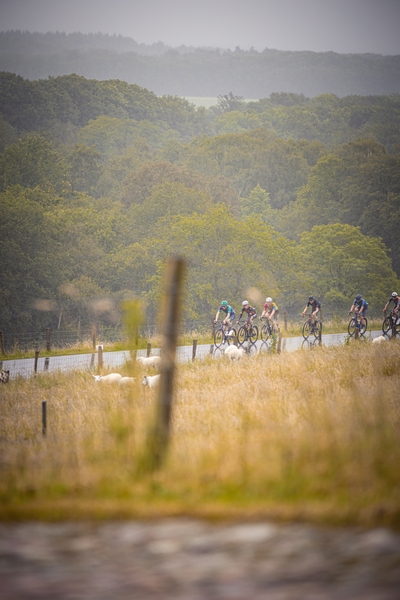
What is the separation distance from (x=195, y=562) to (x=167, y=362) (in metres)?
2.02

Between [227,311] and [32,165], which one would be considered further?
[32,165]

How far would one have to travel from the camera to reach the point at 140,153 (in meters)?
74.4

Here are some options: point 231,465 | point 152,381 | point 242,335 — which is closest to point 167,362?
point 231,465

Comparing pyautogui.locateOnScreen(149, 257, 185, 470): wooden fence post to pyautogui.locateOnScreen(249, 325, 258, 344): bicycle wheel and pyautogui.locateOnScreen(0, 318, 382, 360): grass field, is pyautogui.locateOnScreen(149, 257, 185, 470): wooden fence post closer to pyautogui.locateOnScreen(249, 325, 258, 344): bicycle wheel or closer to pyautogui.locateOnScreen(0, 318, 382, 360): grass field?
pyautogui.locateOnScreen(249, 325, 258, 344): bicycle wheel

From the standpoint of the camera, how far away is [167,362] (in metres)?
5.55

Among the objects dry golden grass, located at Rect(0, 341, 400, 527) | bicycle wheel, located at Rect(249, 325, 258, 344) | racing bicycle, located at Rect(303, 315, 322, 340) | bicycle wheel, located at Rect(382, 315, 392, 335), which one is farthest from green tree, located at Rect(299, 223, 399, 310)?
dry golden grass, located at Rect(0, 341, 400, 527)

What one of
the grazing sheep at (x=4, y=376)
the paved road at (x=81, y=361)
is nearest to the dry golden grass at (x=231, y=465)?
the grazing sheep at (x=4, y=376)

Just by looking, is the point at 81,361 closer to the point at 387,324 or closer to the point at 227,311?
the point at 227,311

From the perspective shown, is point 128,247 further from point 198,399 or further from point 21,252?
point 198,399

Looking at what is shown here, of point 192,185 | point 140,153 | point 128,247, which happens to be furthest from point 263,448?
point 140,153

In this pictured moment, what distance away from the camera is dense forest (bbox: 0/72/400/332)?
44969 millimetres

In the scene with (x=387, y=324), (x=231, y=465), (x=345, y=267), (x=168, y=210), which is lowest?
(x=231, y=465)

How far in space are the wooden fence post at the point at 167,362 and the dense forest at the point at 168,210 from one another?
3738 cm

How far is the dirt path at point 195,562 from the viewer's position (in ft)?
12.0
